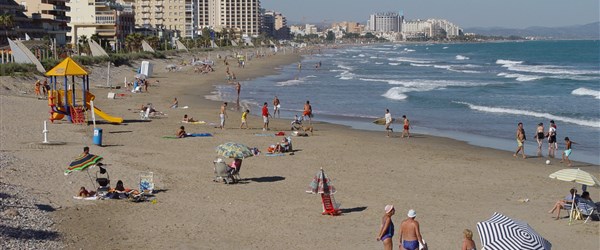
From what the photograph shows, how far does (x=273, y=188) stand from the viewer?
15.4m

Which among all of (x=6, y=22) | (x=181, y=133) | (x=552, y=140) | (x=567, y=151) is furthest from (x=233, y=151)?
(x=6, y=22)

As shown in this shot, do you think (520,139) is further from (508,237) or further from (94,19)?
(94,19)

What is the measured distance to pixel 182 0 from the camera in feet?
438

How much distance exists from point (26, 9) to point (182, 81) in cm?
3201

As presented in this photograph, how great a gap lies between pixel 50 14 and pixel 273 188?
6591 cm

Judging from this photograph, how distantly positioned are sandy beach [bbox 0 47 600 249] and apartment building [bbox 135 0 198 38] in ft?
360

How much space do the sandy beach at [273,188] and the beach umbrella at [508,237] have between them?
232cm

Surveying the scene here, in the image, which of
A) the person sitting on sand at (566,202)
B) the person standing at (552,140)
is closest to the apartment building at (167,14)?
the person standing at (552,140)

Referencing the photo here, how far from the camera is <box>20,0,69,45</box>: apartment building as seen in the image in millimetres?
73062

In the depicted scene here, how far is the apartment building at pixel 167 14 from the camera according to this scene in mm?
132000

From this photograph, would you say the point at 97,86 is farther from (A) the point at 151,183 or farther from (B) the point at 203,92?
(A) the point at 151,183

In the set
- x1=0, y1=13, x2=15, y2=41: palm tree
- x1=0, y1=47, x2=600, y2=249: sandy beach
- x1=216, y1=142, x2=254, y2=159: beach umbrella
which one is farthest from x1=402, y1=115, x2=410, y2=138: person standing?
x1=0, y1=13, x2=15, y2=41: palm tree

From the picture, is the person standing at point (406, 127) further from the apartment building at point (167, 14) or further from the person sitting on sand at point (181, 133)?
the apartment building at point (167, 14)

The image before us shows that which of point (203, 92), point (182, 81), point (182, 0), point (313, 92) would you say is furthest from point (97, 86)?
point (182, 0)
